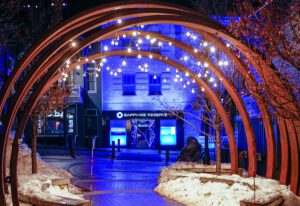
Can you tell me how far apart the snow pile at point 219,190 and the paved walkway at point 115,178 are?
52 cm

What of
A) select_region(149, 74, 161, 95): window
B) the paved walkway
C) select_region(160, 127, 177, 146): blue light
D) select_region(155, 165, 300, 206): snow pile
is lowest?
the paved walkway

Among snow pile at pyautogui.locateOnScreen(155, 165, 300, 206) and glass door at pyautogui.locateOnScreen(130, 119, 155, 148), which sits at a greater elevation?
glass door at pyautogui.locateOnScreen(130, 119, 155, 148)

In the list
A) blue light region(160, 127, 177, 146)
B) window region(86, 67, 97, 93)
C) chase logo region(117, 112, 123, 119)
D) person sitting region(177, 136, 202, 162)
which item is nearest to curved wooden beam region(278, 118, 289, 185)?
person sitting region(177, 136, 202, 162)

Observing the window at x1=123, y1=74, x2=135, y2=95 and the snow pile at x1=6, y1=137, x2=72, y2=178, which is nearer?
the snow pile at x1=6, y1=137, x2=72, y2=178

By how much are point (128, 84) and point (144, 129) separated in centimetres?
414

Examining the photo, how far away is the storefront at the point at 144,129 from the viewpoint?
37.0 metres

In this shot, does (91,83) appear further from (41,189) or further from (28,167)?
(41,189)

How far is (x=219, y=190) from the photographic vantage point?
41.2ft

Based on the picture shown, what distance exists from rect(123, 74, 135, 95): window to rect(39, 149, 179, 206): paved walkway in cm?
714

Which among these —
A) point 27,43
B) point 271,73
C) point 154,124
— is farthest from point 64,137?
point 271,73

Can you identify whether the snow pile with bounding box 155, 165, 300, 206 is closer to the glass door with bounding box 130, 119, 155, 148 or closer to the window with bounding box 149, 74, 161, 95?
the glass door with bounding box 130, 119, 155, 148

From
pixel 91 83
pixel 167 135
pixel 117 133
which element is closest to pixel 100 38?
pixel 167 135

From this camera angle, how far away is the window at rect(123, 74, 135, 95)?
37406mm

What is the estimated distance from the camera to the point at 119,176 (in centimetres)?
2014
